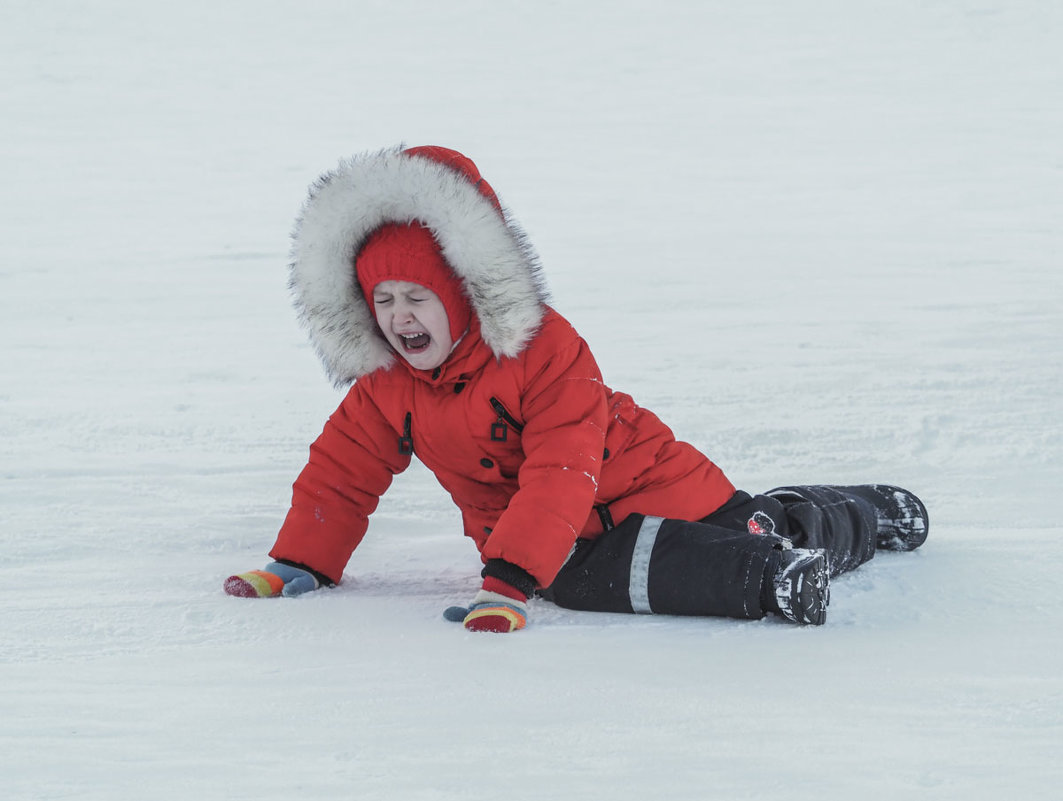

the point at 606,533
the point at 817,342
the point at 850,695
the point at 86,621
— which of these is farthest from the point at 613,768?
the point at 817,342

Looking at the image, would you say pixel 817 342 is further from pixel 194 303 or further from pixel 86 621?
pixel 86 621

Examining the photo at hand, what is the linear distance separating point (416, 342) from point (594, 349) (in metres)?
2.85

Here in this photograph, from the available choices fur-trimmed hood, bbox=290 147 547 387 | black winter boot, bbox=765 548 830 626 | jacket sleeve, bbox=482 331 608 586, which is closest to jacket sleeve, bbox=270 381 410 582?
fur-trimmed hood, bbox=290 147 547 387

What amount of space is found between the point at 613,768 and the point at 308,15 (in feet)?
35.6

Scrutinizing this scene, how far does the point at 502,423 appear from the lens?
2.28 meters

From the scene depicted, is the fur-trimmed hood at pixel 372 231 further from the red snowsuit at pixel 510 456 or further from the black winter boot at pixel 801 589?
the black winter boot at pixel 801 589

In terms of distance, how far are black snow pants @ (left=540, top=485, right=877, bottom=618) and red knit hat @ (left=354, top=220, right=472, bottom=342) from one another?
0.49 m

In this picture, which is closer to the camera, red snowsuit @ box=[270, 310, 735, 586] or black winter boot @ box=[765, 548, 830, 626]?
black winter boot @ box=[765, 548, 830, 626]

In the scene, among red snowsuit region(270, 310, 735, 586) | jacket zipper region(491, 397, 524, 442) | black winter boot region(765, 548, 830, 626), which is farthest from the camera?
jacket zipper region(491, 397, 524, 442)

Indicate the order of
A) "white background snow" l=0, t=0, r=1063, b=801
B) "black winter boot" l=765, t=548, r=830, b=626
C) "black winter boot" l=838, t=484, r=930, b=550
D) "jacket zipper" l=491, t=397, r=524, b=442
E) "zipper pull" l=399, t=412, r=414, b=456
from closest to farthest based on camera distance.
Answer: "white background snow" l=0, t=0, r=1063, b=801 → "black winter boot" l=765, t=548, r=830, b=626 → "jacket zipper" l=491, t=397, r=524, b=442 → "zipper pull" l=399, t=412, r=414, b=456 → "black winter boot" l=838, t=484, r=930, b=550

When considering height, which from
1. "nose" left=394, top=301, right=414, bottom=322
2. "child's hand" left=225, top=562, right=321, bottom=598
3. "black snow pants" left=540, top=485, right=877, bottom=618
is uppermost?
"nose" left=394, top=301, right=414, bottom=322

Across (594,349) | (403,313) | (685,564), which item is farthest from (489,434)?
(594,349)

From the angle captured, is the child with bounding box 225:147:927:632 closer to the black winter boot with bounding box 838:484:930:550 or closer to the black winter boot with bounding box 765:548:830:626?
the black winter boot with bounding box 765:548:830:626

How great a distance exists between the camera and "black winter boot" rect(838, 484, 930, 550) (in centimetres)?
271
